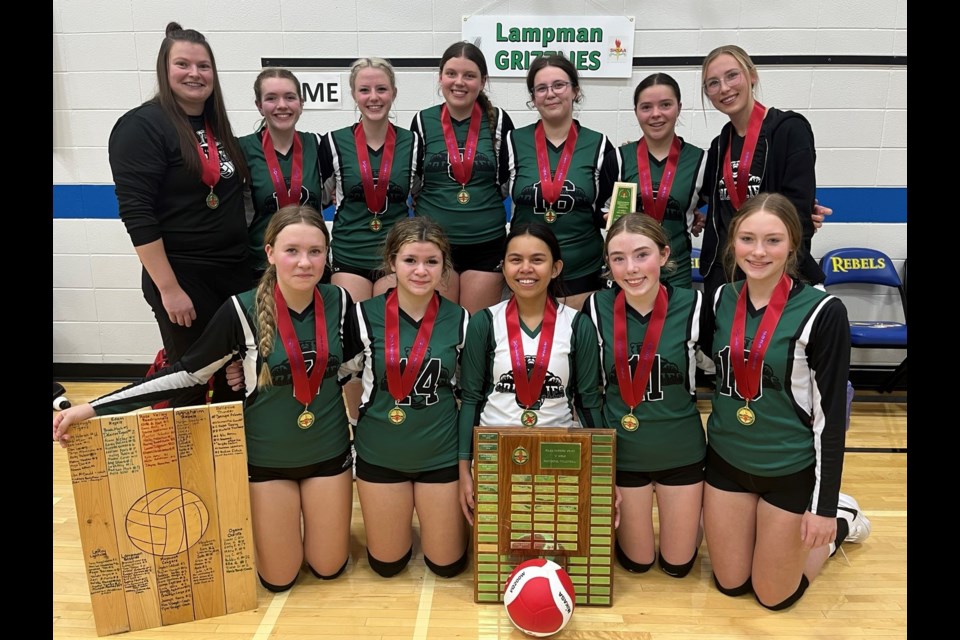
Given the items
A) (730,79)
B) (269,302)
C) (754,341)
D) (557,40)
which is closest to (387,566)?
(269,302)

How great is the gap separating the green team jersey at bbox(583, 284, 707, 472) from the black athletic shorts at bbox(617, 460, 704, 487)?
22 mm

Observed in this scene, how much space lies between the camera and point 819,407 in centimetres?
248

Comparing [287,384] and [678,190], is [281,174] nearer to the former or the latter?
[287,384]

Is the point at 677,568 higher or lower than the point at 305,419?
lower

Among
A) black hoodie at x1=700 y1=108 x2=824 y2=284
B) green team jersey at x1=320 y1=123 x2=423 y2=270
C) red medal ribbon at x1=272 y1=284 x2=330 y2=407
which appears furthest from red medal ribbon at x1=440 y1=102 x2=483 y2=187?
black hoodie at x1=700 y1=108 x2=824 y2=284

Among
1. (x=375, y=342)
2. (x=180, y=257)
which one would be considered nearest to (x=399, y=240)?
(x=375, y=342)

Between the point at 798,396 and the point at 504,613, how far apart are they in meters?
1.40

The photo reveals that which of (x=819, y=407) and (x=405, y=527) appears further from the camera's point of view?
(x=405, y=527)

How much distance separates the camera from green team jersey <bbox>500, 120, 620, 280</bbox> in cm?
322

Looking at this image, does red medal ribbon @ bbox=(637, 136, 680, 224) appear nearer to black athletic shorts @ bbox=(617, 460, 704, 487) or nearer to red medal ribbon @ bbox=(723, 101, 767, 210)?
red medal ribbon @ bbox=(723, 101, 767, 210)

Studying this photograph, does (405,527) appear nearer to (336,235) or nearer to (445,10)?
(336,235)

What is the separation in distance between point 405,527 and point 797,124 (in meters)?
2.46

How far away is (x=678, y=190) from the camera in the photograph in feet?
10.5
